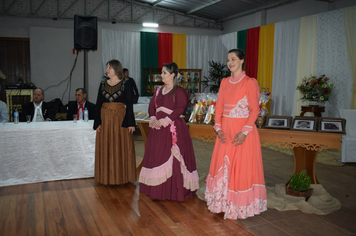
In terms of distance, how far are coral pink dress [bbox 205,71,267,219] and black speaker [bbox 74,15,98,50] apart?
11.3ft

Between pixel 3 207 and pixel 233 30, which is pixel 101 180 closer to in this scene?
pixel 3 207

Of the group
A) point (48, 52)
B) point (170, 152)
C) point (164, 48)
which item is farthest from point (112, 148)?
point (164, 48)

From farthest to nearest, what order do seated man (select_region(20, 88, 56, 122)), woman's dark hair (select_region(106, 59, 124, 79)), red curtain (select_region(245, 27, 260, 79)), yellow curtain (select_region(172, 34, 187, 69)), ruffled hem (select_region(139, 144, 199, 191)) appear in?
yellow curtain (select_region(172, 34, 187, 69)) → red curtain (select_region(245, 27, 260, 79)) → seated man (select_region(20, 88, 56, 122)) → woman's dark hair (select_region(106, 59, 124, 79)) → ruffled hem (select_region(139, 144, 199, 191))

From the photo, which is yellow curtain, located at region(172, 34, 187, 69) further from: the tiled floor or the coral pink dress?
the coral pink dress

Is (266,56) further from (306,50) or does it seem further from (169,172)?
(169,172)

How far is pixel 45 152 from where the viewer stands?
13.7ft

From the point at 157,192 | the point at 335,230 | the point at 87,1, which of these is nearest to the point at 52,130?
the point at 157,192

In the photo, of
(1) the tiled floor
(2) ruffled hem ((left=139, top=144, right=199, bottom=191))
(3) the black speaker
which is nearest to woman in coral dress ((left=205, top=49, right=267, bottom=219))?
(1) the tiled floor

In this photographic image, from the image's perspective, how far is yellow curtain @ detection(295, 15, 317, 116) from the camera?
8422mm

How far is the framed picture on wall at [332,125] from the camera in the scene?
3357 millimetres

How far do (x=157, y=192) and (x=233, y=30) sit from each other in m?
10.3

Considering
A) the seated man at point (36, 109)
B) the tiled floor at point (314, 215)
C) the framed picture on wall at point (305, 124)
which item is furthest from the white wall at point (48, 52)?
the framed picture on wall at point (305, 124)

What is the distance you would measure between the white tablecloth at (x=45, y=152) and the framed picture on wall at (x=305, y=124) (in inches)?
105

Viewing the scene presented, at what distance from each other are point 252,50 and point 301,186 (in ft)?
25.6
